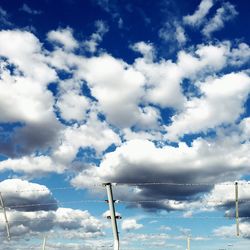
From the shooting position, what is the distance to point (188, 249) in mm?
29781

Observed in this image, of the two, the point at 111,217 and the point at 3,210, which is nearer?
the point at 111,217

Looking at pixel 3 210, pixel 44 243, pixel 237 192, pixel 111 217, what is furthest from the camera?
pixel 44 243

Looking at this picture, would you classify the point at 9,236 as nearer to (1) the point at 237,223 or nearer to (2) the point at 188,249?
(2) the point at 188,249

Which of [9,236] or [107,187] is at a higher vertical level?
[107,187]

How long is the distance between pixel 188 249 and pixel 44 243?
11.1 m

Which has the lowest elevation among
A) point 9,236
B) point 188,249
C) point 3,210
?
point 188,249

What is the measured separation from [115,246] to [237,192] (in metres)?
8.90

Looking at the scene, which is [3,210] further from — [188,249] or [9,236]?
[188,249]

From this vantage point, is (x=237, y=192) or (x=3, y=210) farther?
(x=3, y=210)

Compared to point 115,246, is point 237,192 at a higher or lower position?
higher

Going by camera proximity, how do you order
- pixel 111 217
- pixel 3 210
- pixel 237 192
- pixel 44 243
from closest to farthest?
pixel 111 217, pixel 237 192, pixel 3 210, pixel 44 243

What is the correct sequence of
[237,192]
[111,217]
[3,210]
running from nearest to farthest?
[111,217] → [237,192] → [3,210]

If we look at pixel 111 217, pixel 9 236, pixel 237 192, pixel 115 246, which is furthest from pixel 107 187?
pixel 9 236

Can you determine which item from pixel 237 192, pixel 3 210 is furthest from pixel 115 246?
pixel 3 210
